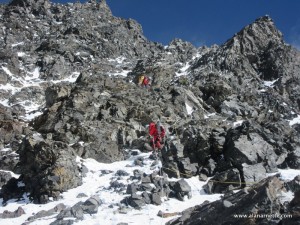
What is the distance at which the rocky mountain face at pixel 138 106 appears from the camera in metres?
26.6

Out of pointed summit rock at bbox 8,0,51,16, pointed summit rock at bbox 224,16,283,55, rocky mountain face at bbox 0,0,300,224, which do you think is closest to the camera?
rocky mountain face at bbox 0,0,300,224

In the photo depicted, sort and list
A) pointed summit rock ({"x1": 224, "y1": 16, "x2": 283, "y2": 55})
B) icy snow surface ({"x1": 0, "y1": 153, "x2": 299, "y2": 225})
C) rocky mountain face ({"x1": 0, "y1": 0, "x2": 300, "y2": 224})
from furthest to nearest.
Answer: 1. pointed summit rock ({"x1": 224, "y1": 16, "x2": 283, "y2": 55})
2. rocky mountain face ({"x1": 0, "y1": 0, "x2": 300, "y2": 224})
3. icy snow surface ({"x1": 0, "y1": 153, "x2": 299, "y2": 225})

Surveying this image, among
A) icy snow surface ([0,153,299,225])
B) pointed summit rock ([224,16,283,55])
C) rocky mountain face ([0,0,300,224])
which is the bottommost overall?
icy snow surface ([0,153,299,225])

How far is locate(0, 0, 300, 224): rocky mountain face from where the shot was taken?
26.6 meters

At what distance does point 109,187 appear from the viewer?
24.7 metres

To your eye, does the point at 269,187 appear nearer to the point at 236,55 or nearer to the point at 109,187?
the point at 109,187

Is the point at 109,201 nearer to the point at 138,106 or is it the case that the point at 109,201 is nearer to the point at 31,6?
the point at 138,106

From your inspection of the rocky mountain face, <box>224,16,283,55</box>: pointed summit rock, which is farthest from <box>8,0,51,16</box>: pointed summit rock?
<box>224,16,283,55</box>: pointed summit rock

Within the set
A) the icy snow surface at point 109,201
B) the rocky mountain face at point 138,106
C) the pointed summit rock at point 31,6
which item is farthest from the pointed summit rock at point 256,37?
the pointed summit rock at point 31,6

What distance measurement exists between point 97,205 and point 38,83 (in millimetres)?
46353

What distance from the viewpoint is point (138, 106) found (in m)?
38.4

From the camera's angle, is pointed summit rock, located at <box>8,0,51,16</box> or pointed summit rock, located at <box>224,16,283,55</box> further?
pointed summit rock, located at <box>8,0,51,16</box>

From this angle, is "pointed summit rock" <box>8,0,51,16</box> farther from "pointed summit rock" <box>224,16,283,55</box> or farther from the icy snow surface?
the icy snow surface

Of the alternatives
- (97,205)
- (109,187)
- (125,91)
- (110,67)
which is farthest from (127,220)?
(110,67)
